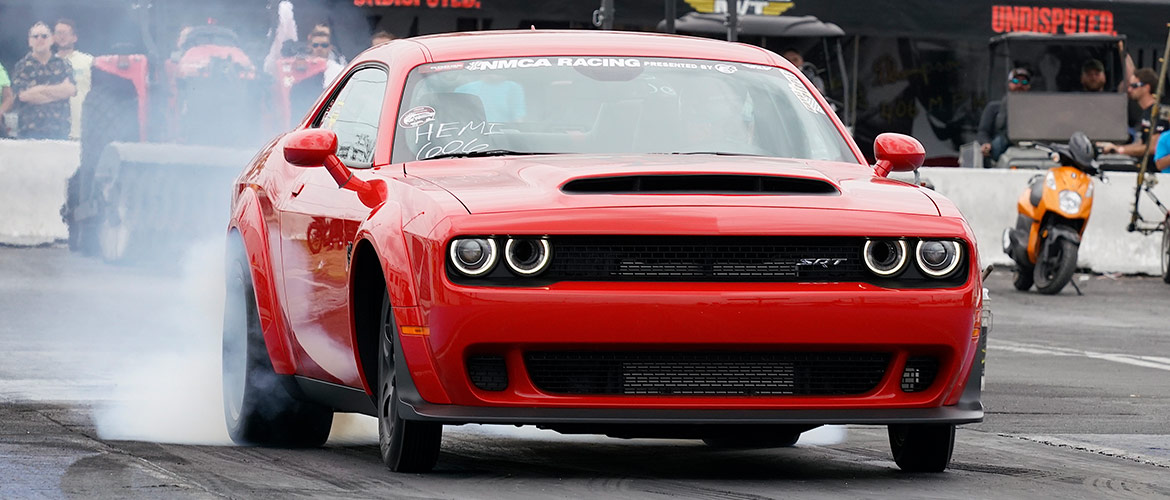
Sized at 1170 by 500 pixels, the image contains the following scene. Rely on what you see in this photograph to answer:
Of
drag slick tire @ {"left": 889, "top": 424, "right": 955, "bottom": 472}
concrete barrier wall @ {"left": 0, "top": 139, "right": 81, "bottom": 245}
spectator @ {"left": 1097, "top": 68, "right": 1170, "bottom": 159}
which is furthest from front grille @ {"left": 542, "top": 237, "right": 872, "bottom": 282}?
spectator @ {"left": 1097, "top": 68, "right": 1170, "bottom": 159}

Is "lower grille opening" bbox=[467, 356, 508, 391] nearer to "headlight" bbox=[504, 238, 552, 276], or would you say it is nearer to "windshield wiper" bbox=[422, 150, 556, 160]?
"headlight" bbox=[504, 238, 552, 276]

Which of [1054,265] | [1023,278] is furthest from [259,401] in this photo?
[1023,278]

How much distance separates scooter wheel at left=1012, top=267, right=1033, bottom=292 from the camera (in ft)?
62.8

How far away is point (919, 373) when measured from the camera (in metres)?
6.40

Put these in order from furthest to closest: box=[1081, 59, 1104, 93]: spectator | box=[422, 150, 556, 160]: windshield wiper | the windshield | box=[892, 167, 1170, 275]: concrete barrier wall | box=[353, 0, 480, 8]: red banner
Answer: box=[353, 0, 480, 8]: red banner, box=[1081, 59, 1104, 93]: spectator, box=[892, 167, 1170, 275]: concrete barrier wall, the windshield, box=[422, 150, 556, 160]: windshield wiper

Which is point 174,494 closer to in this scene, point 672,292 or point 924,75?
point 672,292

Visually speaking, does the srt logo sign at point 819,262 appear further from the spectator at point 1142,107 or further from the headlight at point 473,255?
the spectator at point 1142,107

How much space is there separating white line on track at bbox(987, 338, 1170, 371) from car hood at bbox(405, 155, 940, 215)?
20.5ft

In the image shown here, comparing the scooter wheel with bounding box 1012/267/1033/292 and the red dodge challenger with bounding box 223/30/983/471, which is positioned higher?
the red dodge challenger with bounding box 223/30/983/471

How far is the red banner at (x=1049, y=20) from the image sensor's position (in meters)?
29.3

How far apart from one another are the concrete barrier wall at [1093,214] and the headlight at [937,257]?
15361mm

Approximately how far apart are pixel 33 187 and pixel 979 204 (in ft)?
29.1

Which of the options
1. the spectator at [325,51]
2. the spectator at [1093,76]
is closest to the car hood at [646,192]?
the spectator at [325,51]

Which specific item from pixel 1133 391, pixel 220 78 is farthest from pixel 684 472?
pixel 220 78
